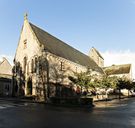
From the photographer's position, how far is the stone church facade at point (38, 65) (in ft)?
122

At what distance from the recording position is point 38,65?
37938 mm

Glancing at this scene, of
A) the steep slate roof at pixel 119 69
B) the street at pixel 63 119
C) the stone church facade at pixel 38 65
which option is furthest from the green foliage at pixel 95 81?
the steep slate roof at pixel 119 69

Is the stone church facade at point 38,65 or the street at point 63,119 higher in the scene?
the stone church facade at point 38,65

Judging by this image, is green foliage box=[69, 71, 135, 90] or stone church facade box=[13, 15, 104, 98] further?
stone church facade box=[13, 15, 104, 98]

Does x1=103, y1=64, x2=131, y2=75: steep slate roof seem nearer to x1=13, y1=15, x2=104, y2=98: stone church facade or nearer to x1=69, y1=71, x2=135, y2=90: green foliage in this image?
x1=69, y1=71, x2=135, y2=90: green foliage

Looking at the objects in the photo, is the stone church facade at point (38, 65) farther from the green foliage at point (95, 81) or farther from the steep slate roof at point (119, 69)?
the steep slate roof at point (119, 69)

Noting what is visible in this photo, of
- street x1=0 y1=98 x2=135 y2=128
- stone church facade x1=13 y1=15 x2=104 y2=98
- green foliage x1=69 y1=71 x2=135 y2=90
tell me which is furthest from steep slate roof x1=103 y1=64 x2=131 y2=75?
street x1=0 y1=98 x2=135 y2=128

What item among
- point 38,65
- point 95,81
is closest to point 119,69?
point 95,81

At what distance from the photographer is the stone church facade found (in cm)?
3722

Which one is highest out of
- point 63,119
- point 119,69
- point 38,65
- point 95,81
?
point 119,69

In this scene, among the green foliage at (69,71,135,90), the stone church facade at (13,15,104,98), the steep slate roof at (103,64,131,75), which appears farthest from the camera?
the steep slate roof at (103,64,131,75)

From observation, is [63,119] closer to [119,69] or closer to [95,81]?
[95,81]

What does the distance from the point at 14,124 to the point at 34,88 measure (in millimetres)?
25603

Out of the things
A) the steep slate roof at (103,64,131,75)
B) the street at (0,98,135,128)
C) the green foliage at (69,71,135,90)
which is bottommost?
the street at (0,98,135,128)
